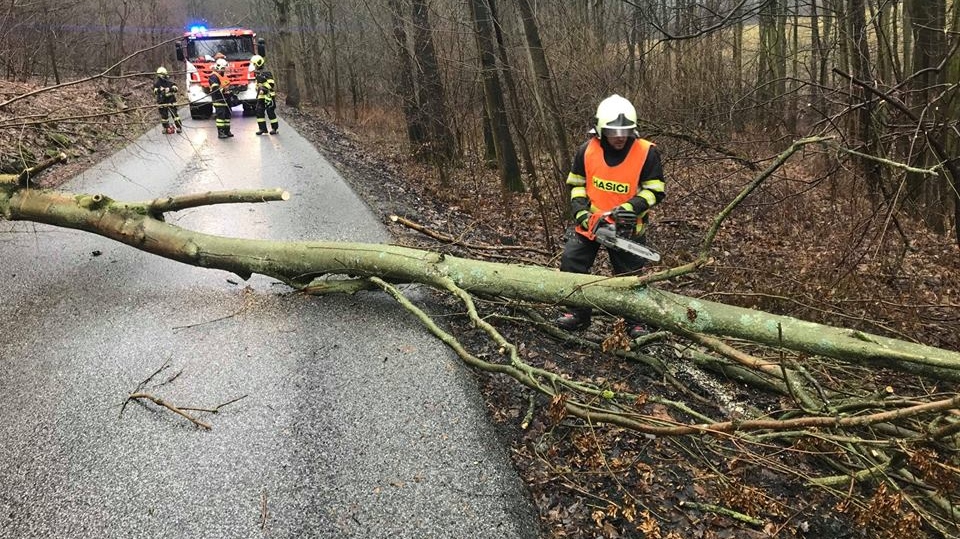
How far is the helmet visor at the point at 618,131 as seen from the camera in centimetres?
386

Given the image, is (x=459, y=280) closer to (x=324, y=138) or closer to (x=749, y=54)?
(x=749, y=54)

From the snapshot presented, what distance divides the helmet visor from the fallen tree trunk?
100 cm

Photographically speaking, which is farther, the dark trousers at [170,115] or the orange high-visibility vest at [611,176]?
the dark trousers at [170,115]

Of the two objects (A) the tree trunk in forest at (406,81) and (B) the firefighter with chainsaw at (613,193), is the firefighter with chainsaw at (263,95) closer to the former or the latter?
(A) the tree trunk in forest at (406,81)

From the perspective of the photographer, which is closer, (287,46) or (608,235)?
(608,235)

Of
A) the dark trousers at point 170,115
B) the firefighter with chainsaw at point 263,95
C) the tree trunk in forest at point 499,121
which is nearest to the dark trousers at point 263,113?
the firefighter with chainsaw at point 263,95

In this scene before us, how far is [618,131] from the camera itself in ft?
12.7

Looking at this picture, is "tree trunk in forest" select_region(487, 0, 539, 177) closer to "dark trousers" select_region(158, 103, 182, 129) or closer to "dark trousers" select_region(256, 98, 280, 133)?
"dark trousers" select_region(158, 103, 182, 129)

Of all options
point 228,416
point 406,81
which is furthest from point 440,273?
point 406,81

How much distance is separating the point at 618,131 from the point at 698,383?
178 centimetres

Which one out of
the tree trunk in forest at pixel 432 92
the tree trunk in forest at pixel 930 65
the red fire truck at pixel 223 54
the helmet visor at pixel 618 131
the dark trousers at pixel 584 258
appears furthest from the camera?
the red fire truck at pixel 223 54

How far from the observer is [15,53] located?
14.4 metres

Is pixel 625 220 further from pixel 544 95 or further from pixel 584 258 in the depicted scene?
pixel 544 95

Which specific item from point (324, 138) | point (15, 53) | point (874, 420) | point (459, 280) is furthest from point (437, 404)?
point (15, 53)
